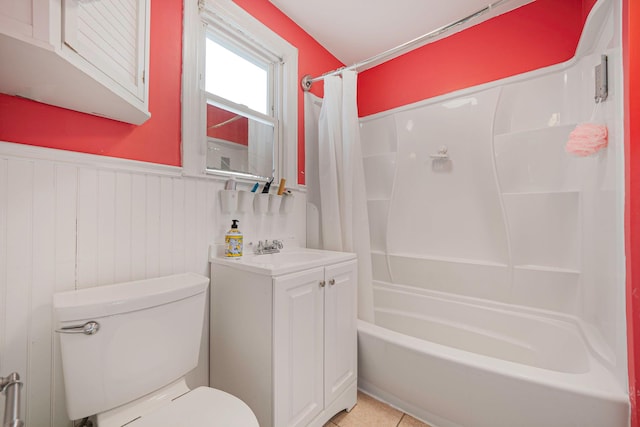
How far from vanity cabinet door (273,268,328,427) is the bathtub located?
0.41m

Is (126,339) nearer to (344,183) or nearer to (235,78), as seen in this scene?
(344,183)

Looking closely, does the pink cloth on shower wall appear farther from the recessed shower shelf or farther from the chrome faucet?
the chrome faucet

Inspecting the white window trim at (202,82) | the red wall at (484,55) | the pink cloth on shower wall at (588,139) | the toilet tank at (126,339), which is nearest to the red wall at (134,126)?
the white window trim at (202,82)

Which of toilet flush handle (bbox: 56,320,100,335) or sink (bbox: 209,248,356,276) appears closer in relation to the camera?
toilet flush handle (bbox: 56,320,100,335)

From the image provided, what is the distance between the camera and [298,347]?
1.12 meters

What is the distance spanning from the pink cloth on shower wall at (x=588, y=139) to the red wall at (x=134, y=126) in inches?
75.9

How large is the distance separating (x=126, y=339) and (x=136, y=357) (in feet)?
0.26

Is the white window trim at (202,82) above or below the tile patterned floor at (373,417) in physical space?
above

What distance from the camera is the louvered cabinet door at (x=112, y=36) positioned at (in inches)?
27.4

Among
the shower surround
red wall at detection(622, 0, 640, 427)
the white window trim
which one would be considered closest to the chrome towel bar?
the white window trim

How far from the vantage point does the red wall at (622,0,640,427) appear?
87 centimetres

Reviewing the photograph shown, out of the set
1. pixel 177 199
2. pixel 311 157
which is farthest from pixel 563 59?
pixel 177 199

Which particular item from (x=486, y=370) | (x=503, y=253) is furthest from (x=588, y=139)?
(x=486, y=370)

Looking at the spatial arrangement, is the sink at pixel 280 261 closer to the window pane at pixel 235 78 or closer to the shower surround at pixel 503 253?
the shower surround at pixel 503 253
